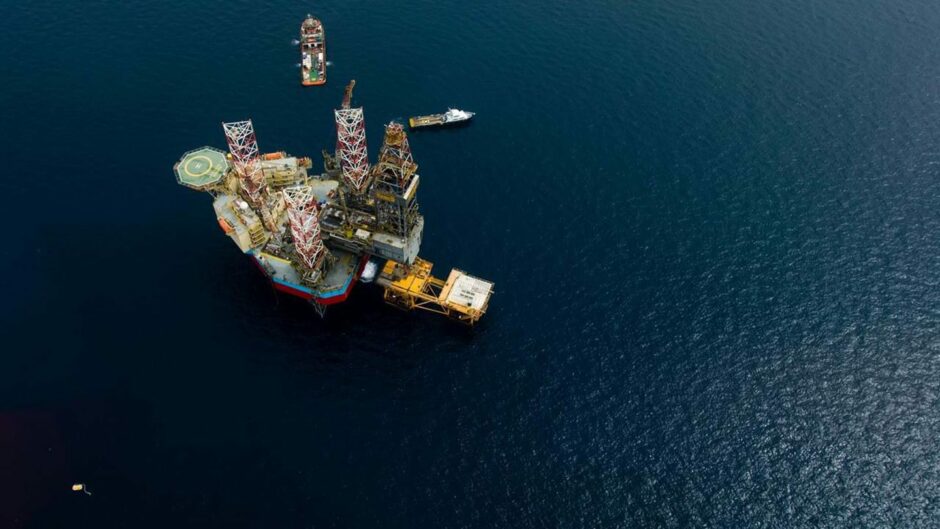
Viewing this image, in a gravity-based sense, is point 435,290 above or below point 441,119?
below

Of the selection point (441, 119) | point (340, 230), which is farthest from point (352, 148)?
point (441, 119)

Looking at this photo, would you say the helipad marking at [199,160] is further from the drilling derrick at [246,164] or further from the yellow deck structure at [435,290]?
the yellow deck structure at [435,290]

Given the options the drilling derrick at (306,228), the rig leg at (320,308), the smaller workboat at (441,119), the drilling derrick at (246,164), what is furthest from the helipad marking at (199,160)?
the smaller workboat at (441,119)

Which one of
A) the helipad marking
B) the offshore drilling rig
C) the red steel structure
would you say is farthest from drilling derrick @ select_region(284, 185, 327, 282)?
the helipad marking

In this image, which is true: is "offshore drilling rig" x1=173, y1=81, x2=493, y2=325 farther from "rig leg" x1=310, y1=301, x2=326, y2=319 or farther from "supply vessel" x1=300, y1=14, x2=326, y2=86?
"supply vessel" x1=300, y1=14, x2=326, y2=86

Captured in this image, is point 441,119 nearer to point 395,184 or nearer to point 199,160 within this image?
point 395,184
